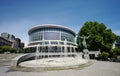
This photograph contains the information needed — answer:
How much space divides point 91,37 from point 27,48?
34376mm

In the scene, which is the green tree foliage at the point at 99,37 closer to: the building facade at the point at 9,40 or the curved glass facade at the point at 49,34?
the curved glass facade at the point at 49,34

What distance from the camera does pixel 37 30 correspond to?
53375 mm

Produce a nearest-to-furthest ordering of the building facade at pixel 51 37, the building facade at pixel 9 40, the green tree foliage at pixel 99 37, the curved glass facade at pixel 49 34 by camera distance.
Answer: the green tree foliage at pixel 99 37 < the building facade at pixel 51 37 < the curved glass facade at pixel 49 34 < the building facade at pixel 9 40

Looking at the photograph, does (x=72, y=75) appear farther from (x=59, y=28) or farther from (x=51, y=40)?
(x=59, y=28)

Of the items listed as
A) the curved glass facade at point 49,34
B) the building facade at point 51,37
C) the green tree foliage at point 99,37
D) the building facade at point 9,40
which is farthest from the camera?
the building facade at point 9,40

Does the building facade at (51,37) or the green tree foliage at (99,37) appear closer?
the green tree foliage at (99,37)

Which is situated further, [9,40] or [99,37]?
[9,40]

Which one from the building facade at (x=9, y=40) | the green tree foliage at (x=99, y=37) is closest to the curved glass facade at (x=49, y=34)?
the green tree foliage at (x=99, y=37)

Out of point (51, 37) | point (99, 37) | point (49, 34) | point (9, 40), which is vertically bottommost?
point (99, 37)

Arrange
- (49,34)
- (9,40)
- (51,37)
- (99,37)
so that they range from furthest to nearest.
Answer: (9,40), (49,34), (51,37), (99,37)

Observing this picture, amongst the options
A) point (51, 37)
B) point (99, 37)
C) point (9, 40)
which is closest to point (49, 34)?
point (51, 37)

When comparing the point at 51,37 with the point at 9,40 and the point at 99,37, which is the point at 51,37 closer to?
the point at 99,37

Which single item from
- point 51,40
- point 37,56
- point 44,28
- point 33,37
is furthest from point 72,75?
point 33,37

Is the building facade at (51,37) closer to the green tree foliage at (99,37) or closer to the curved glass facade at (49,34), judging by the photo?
the curved glass facade at (49,34)
